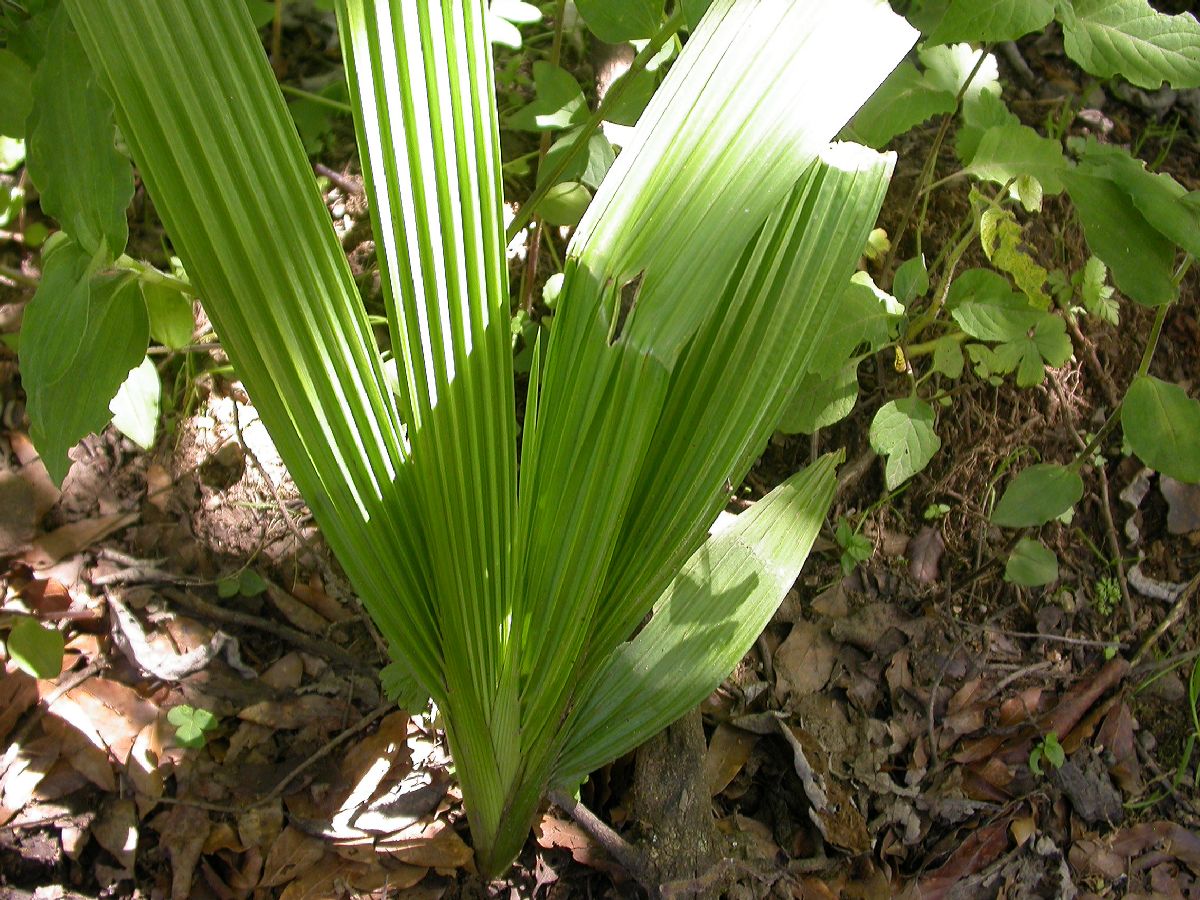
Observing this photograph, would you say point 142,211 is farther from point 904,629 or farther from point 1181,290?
point 1181,290

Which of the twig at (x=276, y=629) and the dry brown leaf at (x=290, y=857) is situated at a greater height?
the twig at (x=276, y=629)

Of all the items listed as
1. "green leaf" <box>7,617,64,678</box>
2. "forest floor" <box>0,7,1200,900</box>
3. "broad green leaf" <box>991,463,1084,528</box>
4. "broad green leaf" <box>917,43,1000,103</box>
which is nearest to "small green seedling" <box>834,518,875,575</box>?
"forest floor" <box>0,7,1200,900</box>

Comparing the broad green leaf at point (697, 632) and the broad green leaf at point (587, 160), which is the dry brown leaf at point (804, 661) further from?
the broad green leaf at point (587, 160)

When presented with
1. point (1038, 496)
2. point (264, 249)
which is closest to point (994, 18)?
point (1038, 496)

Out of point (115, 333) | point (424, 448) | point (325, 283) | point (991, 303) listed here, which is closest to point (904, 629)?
point (991, 303)

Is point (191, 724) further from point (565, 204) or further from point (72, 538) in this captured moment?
point (565, 204)

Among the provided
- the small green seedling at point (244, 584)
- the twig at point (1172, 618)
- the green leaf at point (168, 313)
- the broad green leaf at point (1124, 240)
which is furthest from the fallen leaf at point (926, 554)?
the green leaf at point (168, 313)

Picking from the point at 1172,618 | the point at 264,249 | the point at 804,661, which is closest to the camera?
the point at 264,249
